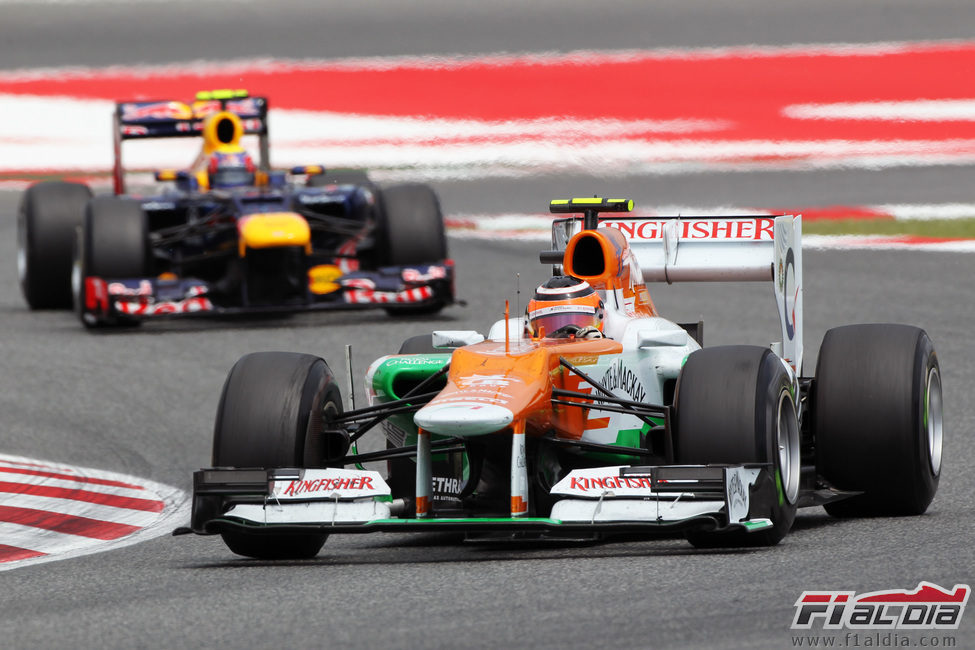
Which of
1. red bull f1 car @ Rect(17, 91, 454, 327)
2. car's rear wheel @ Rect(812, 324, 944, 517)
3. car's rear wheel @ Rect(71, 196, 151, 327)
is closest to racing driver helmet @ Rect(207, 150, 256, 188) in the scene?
red bull f1 car @ Rect(17, 91, 454, 327)

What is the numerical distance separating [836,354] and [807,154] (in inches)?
650

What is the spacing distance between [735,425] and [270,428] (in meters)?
2.01

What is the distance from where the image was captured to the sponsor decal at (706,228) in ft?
33.3

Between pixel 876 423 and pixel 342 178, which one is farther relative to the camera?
pixel 342 178

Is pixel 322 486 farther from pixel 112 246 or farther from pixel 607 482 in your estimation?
pixel 112 246

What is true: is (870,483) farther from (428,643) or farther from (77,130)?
(77,130)

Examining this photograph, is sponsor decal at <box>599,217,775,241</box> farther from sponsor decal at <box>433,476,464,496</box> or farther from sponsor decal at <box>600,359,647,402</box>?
sponsor decal at <box>433,476,464,496</box>

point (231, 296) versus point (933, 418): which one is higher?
point (933, 418)

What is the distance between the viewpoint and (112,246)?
54.3 feet

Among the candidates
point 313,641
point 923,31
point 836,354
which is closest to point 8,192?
point 923,31

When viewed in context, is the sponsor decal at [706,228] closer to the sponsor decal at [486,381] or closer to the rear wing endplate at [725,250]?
the rear wing endplate at [725,250]

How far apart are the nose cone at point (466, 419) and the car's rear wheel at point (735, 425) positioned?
0.75 meters

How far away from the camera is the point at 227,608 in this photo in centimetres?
691

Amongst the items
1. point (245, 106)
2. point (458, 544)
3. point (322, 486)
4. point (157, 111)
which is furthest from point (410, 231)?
point (322, 486)
